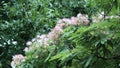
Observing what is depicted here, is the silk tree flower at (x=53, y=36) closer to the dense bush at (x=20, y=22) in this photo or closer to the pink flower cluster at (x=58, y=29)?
the pink flower cluster at (x=58, y=29)

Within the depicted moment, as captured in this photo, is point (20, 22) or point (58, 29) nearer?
point (58, 29)

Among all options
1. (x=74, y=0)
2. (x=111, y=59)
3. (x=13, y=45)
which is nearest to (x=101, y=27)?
(x=111, y=59)

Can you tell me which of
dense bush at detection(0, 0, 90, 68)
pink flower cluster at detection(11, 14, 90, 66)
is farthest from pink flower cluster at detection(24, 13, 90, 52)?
dense bush at detection(0, 0, 90, 68)

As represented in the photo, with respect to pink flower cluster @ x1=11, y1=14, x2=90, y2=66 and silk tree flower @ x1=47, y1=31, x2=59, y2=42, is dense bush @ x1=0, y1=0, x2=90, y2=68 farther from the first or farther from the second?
silk tree flower @ x1=47, y1=31, x2=59, y2=42

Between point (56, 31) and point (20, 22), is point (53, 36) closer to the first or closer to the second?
point (56, 31)

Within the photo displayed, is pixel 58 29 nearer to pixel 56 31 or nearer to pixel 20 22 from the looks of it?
pixel 56 31

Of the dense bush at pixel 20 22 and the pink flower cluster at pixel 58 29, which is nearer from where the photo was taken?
the pink flower cluster at pixel 58 29

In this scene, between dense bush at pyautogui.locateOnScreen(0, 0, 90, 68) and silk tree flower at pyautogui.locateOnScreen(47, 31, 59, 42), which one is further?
dense bush at pyautogui.locateOnScreen(0, 0, 90, 68)

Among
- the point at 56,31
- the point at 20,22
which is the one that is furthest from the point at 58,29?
the point at 20,22

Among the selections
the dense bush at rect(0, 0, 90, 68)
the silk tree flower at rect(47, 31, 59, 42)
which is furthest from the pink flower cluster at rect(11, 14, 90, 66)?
the dense bush at rect(0, 0, 90, 68)

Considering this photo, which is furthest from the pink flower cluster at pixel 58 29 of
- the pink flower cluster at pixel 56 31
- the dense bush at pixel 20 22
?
the dense bush at pixel 20 22

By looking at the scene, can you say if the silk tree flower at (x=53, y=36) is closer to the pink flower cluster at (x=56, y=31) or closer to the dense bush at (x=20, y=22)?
the pink flower cluster at (x=56, y=31)

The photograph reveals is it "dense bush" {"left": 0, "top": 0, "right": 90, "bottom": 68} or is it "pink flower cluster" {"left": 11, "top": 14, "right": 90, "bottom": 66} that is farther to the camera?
"dense bush" {"left": 0, "top": 0, "right": 90, "bottom": 68}

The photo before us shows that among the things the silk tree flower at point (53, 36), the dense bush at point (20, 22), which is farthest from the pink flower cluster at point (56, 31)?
the dense bush at point (20, 22)
